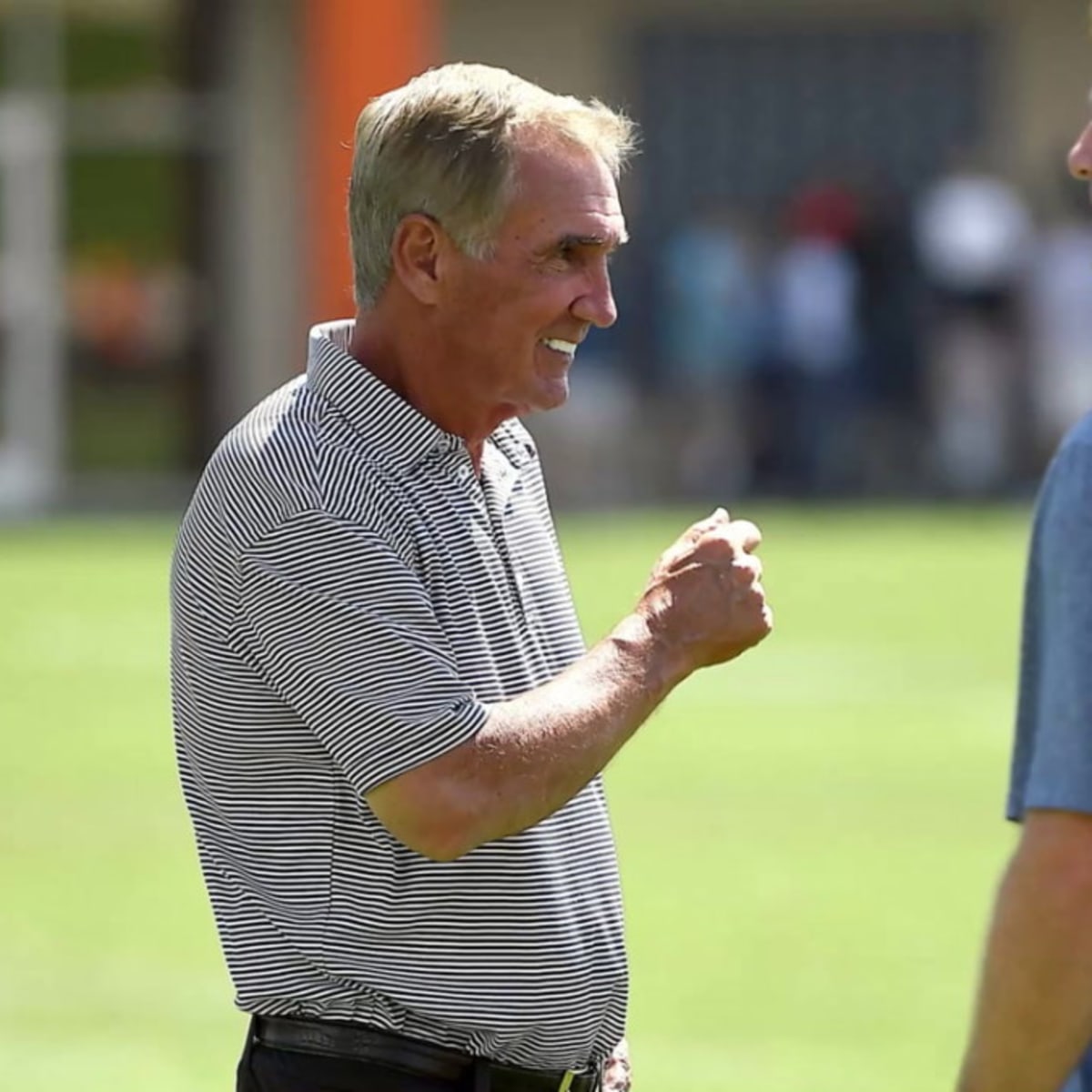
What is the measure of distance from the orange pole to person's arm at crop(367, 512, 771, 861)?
63.5ft

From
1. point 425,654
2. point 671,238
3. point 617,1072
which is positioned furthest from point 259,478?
point 671,238

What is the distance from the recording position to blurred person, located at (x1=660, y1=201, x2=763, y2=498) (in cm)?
2600

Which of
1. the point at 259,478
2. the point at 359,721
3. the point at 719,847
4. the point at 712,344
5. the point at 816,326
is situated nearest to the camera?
the point at 359,721

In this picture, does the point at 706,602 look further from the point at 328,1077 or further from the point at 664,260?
the point at 664,260

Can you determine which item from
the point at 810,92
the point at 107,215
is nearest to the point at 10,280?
the point at 107,215

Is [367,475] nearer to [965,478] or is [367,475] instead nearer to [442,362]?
[442,362]

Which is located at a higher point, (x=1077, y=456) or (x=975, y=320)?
(x=1077, y=456)

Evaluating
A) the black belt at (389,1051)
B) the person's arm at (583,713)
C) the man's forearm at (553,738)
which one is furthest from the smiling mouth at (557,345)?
the black belt at (389,1051)

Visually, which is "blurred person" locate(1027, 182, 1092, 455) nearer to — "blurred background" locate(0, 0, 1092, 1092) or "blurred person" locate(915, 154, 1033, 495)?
"blurred background" locate(0, 0, 1092, 1092)

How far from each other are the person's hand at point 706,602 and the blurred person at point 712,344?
874 inches

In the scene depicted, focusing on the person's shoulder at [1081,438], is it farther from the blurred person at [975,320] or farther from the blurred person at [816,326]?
the blurred person at [816,326]

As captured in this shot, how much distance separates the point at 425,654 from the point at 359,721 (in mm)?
122

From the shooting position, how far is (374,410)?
3.90 metres

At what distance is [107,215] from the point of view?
1075 inches
